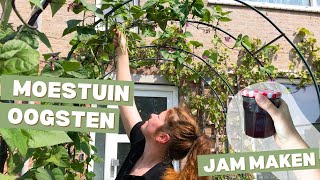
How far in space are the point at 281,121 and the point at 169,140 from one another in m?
0.48

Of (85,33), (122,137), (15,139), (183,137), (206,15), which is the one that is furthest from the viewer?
(122,137)

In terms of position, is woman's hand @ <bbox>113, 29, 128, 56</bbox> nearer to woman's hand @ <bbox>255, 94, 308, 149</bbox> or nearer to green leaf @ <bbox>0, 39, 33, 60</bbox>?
woman's hand @ <bbox>255, 94, 308, 149</bbox>

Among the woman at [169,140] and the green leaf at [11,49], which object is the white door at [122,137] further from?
the green leaf at [11,49]

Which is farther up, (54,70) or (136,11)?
(136,11)

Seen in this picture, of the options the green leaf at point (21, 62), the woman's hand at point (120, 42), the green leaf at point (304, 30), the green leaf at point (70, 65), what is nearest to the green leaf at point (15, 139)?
the green leaf at point (21, 62)

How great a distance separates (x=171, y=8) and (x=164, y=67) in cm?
311

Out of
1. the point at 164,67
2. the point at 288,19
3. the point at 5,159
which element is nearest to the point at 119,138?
the point at 164,67

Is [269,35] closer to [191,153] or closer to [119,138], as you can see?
[119,138]

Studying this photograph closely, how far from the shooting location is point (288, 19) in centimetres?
582

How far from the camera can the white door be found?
4.77 m

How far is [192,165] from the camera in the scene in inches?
59.2

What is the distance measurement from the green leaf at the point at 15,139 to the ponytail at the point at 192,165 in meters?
0.80

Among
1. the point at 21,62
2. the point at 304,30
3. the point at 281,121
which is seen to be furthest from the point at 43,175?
the point at 304,30

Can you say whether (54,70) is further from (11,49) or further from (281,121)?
(281,121)
